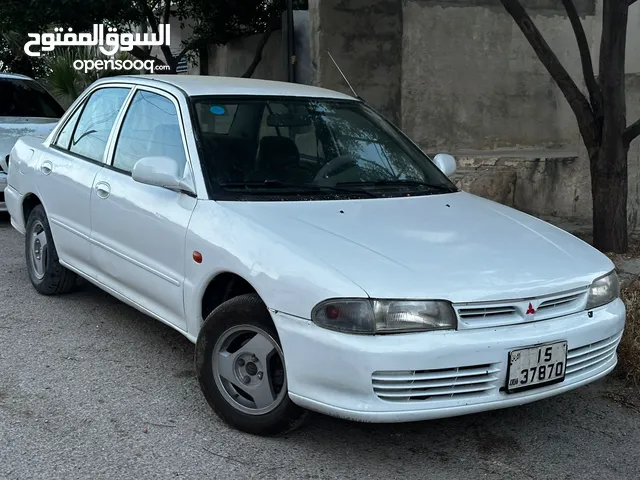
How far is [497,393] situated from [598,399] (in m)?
1.35

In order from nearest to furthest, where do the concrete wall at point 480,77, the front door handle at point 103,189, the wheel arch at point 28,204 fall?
the front door handle at point 103,189
the wheel arch at point 28,204
the concrete wall at point 480,77

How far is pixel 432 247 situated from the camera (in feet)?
12.0

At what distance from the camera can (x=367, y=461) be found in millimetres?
3582

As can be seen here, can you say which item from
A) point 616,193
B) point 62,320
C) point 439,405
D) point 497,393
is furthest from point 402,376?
point 616,193

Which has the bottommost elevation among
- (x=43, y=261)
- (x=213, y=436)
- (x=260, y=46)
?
(x=213, y=436)

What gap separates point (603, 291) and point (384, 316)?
1.21 m

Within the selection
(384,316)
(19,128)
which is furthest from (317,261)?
(19,128)

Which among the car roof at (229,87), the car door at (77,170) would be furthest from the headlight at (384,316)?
the car door at (77,170)

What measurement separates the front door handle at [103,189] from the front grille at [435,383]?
2.31m

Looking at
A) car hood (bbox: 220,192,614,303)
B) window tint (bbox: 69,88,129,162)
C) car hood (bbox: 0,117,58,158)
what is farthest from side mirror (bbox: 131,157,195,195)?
car hood (bbox: 0,117,58,158)

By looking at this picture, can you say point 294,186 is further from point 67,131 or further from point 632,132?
point 632,132

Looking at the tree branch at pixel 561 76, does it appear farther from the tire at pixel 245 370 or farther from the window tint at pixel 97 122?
the tire at pixel 245 370

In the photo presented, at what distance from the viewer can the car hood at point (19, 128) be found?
29.0ft

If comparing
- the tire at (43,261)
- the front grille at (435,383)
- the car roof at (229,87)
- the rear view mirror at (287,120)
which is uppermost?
the car roof at (229,87)
